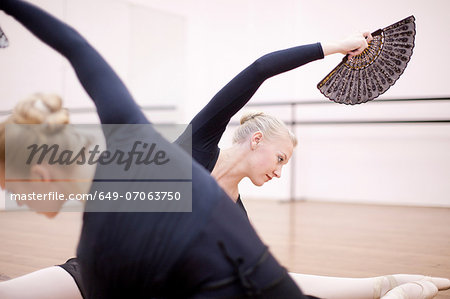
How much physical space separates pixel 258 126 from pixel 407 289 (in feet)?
2.34

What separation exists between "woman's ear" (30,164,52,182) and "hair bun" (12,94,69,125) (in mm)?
77

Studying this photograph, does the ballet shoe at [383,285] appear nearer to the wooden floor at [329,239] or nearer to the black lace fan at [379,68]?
the wooden floor at [329,239]

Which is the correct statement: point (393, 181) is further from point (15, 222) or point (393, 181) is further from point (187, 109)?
point (15, 222)

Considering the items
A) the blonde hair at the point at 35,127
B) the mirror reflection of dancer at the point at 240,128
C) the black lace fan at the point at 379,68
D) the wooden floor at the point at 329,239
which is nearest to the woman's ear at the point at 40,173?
the blonde hair at the point at 35,127

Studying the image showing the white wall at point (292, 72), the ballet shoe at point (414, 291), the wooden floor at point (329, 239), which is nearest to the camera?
the ballet shoe at point (414, 291)

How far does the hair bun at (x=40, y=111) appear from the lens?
86cm

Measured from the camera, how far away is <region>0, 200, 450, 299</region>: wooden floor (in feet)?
7.38

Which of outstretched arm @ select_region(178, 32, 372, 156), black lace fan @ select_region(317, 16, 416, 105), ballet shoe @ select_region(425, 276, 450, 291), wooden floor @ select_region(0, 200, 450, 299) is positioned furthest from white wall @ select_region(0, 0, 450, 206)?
outstretched arm @ select_region(178, 32, 372, 156)

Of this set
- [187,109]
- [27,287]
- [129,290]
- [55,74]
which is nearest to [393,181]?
[187,109]

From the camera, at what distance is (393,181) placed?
4801mm

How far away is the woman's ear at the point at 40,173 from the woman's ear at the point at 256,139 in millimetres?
939

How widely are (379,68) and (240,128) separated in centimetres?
51

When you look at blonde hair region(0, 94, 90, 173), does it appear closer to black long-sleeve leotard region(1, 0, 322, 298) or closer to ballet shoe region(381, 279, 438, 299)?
black long-sleeve leotard region(1, 0, 322, 298)

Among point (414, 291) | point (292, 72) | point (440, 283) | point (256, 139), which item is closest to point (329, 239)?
point (440, 283)
